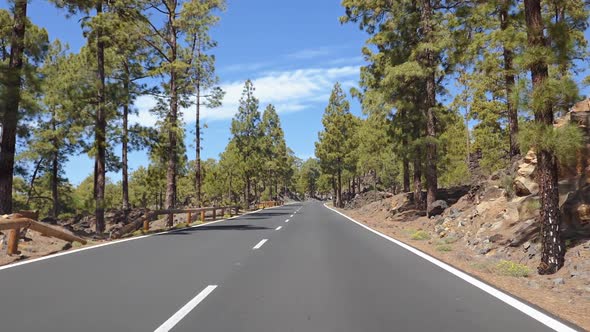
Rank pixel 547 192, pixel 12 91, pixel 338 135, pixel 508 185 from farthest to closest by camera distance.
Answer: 1. pixel 338 135
2. pixel 12 91
3. pixel 508 185
4. pixel 547 192

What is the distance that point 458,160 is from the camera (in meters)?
46.8

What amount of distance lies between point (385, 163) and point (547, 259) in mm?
40130

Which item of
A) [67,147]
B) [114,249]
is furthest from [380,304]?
[67,147]

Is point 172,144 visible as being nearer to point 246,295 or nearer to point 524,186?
point 524,186

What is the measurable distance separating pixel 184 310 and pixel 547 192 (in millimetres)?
6482

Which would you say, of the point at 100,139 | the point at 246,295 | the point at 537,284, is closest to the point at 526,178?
the point at 537,284

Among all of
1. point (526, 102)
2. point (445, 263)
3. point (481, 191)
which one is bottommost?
point (445, 263)

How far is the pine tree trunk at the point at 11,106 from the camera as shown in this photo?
13359mm

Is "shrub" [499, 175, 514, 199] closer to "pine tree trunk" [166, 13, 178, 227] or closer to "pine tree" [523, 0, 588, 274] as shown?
"pine tree" [523, 0, 588, 274]

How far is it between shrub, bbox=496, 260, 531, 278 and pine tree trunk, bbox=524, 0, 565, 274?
264mm

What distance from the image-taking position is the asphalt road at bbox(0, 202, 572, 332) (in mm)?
4625

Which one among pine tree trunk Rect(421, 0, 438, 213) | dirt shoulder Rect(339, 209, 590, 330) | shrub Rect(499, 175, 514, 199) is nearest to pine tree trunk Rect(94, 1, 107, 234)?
dirt shoulder Rect(339, 209, 590, 330)

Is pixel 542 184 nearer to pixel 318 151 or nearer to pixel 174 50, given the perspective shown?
→ pixel 174 50

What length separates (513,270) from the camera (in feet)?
25.4
